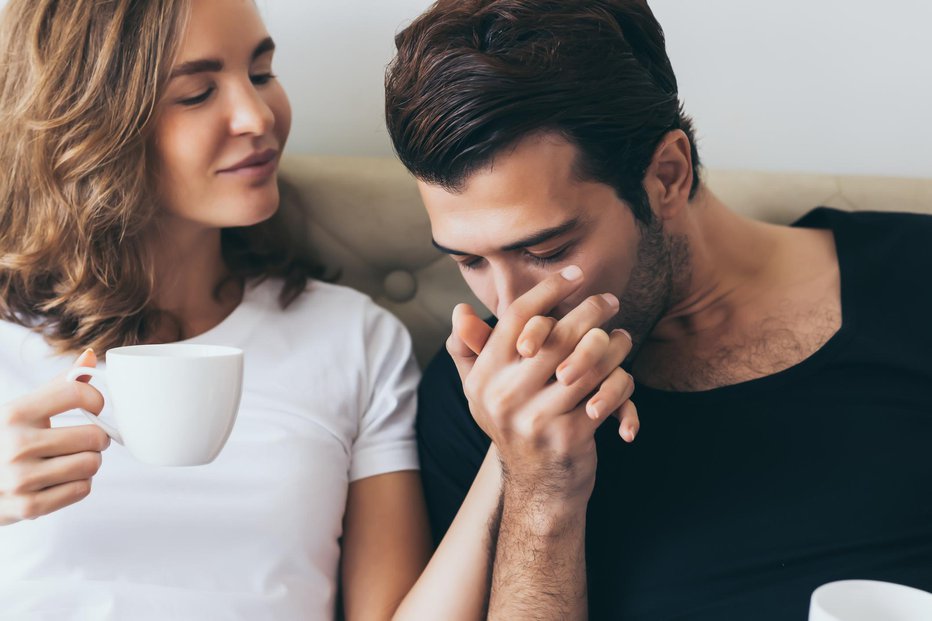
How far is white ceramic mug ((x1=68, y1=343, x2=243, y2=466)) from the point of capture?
801 mm

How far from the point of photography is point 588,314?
2.99 ft

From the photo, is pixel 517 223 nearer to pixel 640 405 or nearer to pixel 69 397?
pixel 640 405

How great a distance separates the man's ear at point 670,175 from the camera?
43.2 inches

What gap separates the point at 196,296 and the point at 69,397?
17.8 inches

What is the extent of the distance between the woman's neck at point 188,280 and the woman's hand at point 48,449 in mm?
382

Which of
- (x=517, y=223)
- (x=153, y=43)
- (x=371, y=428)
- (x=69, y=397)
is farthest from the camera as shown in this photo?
(x=371, y=428)

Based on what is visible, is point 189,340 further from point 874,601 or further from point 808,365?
point 874,601

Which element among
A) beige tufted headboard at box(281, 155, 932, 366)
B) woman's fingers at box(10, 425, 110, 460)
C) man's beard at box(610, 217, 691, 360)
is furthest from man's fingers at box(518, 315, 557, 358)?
beige tufted headboard at box(281, 155, 932, 366)

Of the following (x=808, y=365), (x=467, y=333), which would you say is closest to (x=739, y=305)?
(x=808, y=365)

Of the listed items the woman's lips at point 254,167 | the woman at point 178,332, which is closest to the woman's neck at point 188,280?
the woman at point 178,332

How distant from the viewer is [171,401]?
2.67 feet

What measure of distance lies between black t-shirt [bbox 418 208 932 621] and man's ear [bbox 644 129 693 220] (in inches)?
9.5

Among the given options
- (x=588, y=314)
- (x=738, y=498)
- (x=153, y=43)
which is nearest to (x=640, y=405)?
(x=738, y=498)

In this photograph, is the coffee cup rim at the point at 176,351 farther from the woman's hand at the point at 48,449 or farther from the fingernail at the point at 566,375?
the fingernail at the point at 566,375
